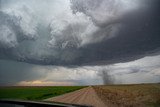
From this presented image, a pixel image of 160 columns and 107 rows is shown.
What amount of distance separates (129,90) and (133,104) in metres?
2.35

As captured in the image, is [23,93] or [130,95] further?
[23,93]

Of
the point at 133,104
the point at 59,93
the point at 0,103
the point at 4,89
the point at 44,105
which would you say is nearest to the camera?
the point at 44,105

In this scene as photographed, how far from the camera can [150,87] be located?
25.8 m

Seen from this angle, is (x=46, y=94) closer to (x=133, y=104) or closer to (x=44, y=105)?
(x=133, y=104)

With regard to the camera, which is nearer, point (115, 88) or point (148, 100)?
point (148, 100)

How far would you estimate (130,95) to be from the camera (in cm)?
2420

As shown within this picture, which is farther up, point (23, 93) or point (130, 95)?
point (23, 93)

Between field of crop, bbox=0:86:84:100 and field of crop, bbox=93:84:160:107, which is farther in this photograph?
field of crop, bbox=0:86:84:100

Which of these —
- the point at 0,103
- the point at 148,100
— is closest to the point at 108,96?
the point at 148,100

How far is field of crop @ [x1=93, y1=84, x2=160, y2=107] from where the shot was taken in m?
23.1

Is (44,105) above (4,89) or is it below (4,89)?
below

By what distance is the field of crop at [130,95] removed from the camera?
23.1 meters

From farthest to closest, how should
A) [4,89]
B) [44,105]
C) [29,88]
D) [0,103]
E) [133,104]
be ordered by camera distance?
[29,88] < [4,89] < [133,104] < [0,103] < [44,105]

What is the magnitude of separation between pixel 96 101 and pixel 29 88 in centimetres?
916
